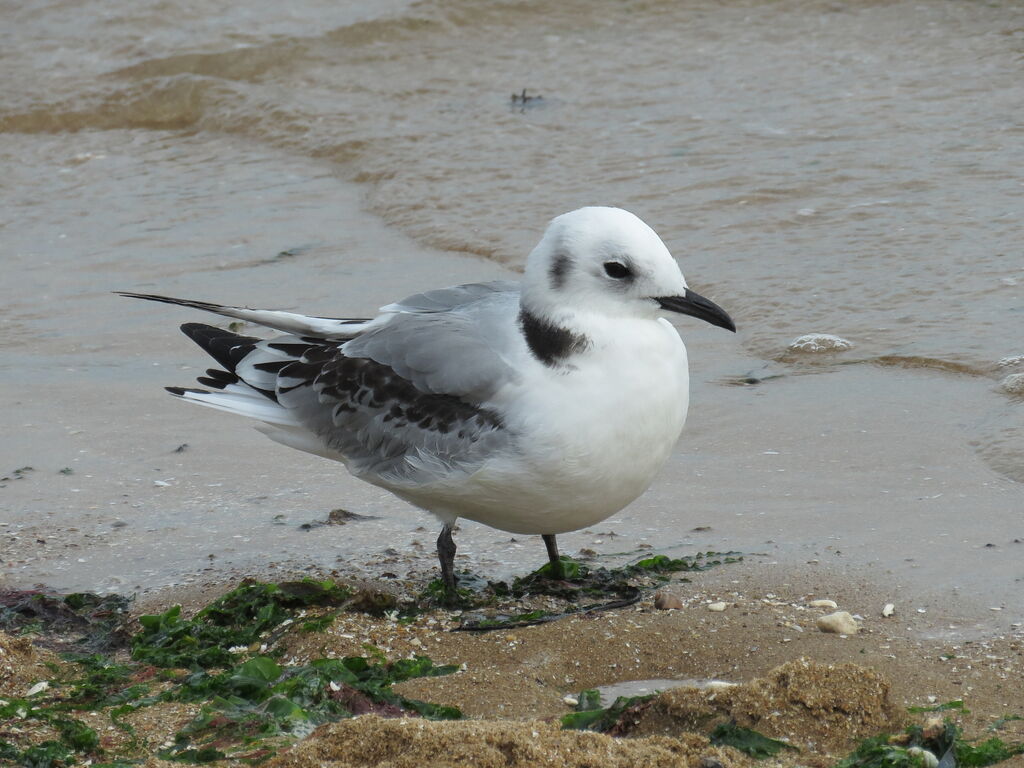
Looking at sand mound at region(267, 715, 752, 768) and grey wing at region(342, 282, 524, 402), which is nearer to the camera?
sand mound at region(267, 715, 752, 768)

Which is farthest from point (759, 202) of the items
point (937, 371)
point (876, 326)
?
point (937, 371)

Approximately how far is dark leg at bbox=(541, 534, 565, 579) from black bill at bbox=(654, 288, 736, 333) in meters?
0.92

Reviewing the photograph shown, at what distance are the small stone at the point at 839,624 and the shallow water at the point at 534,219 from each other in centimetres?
36

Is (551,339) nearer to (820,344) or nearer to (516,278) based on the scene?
(820,344)

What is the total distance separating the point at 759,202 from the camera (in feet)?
27.8

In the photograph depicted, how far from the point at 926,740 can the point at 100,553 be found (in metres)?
3.06

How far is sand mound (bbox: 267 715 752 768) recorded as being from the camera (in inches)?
119

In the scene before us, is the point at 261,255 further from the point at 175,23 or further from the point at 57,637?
the point at 175,23

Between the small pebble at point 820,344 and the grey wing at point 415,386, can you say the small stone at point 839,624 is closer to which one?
the grey wing at point 415,386

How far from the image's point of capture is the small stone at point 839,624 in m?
4.06

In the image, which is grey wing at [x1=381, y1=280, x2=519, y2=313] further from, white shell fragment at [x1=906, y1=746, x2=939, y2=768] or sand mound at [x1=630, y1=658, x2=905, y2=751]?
white shell fragment at [x1=906, y1=746, x2=939, y2=768]

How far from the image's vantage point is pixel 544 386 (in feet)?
13.9

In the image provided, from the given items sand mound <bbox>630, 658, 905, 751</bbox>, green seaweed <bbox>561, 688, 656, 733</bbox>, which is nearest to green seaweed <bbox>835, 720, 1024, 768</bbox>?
sand mound <bbox>630, 658, 905, 751</bbox>

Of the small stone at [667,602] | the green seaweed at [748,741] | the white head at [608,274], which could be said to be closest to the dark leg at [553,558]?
the small stone at [667,602]
